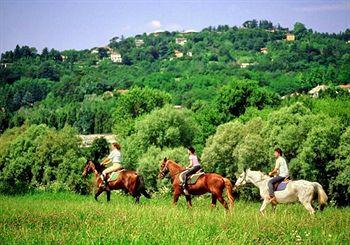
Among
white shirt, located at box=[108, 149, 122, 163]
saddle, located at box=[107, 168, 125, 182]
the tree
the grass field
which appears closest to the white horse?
the grass field

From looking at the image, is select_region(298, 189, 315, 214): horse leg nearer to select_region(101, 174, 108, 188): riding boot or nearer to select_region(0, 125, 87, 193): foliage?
select_region(101, 174, 108, 188): riding boot

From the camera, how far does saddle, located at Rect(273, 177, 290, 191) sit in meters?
18.4

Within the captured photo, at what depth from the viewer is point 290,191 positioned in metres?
18.2

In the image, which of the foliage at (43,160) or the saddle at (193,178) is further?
the foliage at (43,160)

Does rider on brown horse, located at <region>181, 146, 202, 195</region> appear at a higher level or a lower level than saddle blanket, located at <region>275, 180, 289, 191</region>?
higher

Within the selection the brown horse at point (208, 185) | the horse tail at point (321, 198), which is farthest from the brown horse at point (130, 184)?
the horse tail at point (321, 198)

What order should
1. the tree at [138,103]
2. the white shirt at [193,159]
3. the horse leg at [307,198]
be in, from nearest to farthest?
the horse leg at [307,198], the white shirt at [193,159], the tree at [138,103]

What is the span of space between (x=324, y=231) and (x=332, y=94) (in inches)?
2436

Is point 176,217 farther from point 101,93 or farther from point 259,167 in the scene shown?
point 101,93

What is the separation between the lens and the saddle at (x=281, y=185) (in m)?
18.4

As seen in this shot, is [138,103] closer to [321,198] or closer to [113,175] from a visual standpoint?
[113,175]

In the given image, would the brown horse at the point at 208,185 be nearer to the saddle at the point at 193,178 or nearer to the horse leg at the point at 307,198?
the saddle at the point at 193,178

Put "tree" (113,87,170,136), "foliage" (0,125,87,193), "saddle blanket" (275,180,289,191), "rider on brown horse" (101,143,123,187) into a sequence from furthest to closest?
"tree" (113,87,170,136) → "foliage" (0,125,87,193) → "rider on brown horse" (101,143,123,187) → "saddle blanket" (275,180,289,191)

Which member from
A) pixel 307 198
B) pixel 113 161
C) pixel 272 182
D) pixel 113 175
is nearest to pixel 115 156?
pixel 113 161
